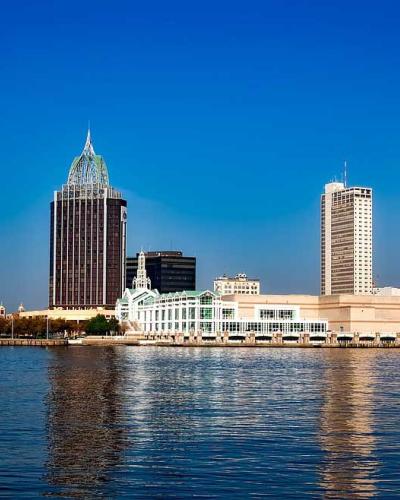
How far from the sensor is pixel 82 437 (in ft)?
119

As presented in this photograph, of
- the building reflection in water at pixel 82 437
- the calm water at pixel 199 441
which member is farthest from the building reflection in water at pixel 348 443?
the building reflection in water at pixel 82 437

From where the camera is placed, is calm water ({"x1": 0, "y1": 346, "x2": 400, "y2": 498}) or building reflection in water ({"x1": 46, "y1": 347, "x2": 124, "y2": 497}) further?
building reflection in water ({"x1": 46, "y1": 347, "x2": 124, "y2": 497})

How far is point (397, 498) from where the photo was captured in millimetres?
25703

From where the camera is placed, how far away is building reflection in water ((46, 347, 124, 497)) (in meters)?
27.8

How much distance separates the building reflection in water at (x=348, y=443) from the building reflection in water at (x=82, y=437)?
6957mm

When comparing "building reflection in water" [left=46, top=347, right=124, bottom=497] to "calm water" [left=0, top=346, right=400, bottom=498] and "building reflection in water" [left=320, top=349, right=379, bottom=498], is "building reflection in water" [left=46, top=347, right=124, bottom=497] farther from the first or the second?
"building reflection in water" [left=320, top=349, right=379, bottom=498]

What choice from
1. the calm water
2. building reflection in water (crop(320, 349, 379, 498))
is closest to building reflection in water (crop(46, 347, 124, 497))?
the calm water

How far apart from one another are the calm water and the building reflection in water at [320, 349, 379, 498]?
0.05 metres

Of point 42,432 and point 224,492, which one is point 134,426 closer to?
point 42,432

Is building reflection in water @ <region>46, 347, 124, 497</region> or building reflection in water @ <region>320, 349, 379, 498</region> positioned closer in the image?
building reflection in water @ <region>320, 349, 379, 498</region>

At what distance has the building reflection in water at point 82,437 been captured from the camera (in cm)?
2781

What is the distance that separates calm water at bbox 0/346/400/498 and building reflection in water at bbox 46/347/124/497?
0.14ft

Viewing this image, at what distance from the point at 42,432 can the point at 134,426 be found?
4.29 meters

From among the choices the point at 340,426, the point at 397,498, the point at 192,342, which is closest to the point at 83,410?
the point at 340,426
